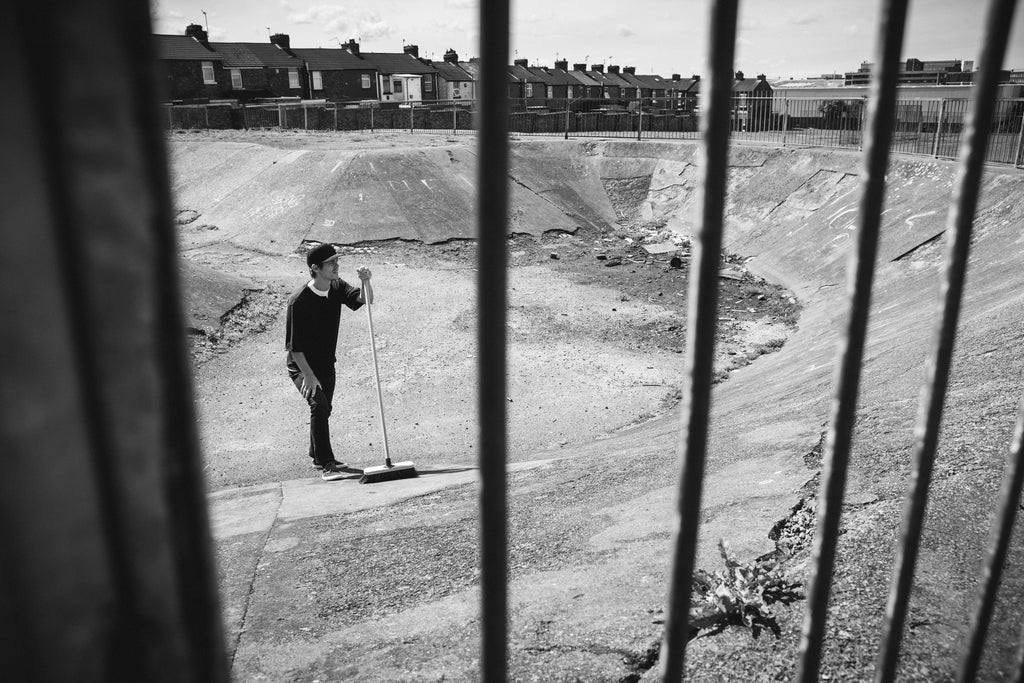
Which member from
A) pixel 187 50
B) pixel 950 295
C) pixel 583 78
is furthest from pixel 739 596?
pixel 583 78

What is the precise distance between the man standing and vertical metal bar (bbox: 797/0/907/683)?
505cm

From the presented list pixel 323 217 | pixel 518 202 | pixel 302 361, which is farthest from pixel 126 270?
pixel 518 202

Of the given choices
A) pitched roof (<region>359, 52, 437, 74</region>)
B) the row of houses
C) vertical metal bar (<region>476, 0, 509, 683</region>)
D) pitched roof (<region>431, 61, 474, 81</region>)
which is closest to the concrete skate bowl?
vertical metal bar (<region>476, 0, 509, 683</region>)

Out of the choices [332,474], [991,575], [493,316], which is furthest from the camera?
[332,474]

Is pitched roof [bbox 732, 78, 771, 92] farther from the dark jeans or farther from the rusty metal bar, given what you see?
the rusty metal bar

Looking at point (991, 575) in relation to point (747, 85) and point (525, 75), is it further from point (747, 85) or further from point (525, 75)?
point (525, 75)

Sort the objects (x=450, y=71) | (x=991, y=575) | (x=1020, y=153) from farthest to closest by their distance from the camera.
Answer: (x=450, y=71) → (x=1020, y=153) → (x=991, y=575)

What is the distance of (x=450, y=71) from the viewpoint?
242 feet

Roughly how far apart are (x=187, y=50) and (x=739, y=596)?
63.7 metres

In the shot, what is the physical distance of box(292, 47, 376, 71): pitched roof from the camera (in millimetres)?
62688

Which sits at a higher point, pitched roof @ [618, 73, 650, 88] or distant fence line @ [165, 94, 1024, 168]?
pitched roof @ [618, 73, 650, 88]

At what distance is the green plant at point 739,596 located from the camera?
7.59ft


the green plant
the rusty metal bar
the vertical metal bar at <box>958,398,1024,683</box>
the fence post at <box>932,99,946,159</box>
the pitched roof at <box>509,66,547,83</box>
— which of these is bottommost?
the green plant

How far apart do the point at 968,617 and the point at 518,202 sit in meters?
18.5
